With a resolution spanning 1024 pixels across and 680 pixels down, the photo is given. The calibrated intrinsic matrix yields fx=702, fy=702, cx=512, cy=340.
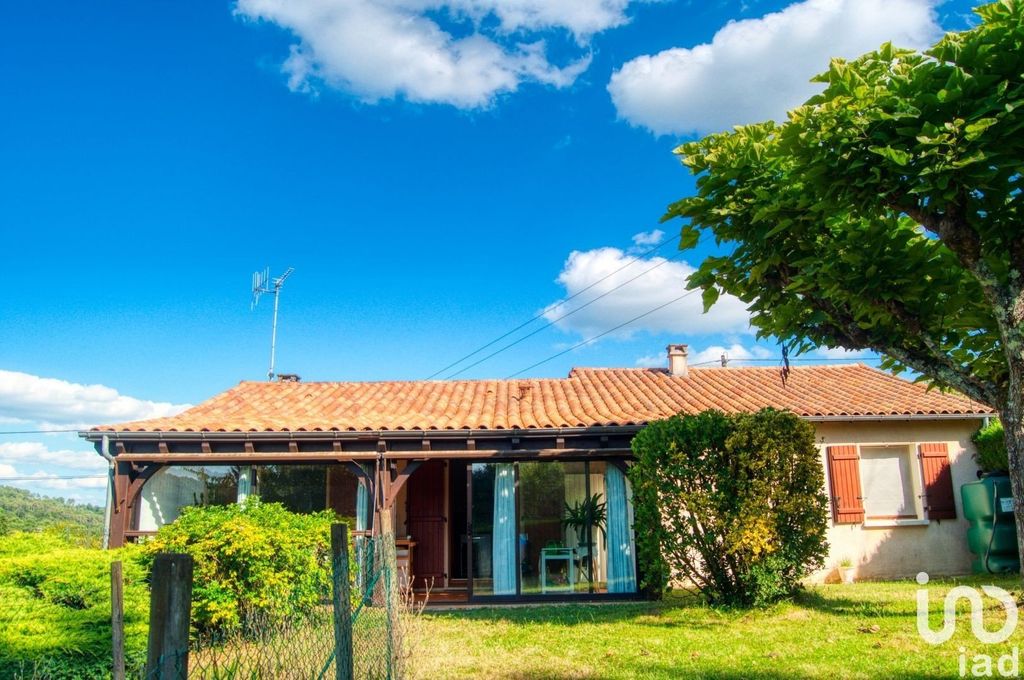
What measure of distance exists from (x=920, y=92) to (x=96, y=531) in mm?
16399

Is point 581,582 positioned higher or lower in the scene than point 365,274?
lower

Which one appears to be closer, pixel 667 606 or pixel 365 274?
pixel 667 606

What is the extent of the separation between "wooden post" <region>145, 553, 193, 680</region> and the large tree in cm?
544

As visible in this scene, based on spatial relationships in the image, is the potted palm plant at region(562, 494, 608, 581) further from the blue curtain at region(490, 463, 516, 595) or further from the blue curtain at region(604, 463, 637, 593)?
the blue curtain at region(490, 463, 516, 595)

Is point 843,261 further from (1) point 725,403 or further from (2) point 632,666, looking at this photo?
(1) point 725,403

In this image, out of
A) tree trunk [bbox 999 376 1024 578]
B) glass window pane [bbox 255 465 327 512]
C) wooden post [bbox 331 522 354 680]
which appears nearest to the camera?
wooden post [bbox 331 522 354 680]

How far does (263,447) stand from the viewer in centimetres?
1184

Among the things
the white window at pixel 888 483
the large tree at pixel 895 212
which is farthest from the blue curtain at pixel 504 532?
the white window at pixel 888 483

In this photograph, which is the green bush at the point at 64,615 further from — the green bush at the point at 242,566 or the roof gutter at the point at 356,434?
the roof gutter at the point at 356,434

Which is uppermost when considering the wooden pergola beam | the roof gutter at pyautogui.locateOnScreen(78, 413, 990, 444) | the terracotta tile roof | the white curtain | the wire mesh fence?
the terracotta tile roof

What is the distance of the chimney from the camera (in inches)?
683

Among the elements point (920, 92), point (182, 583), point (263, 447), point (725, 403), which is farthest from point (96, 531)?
point (920, 92)

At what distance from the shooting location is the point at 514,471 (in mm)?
12062

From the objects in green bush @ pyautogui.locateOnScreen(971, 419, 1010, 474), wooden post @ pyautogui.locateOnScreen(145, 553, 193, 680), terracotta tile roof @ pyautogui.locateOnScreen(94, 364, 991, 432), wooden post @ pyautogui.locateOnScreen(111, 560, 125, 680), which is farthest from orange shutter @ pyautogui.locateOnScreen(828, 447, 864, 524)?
wooden post @ pyautogui.locateOnScreen(145, 553, 193, 680)
